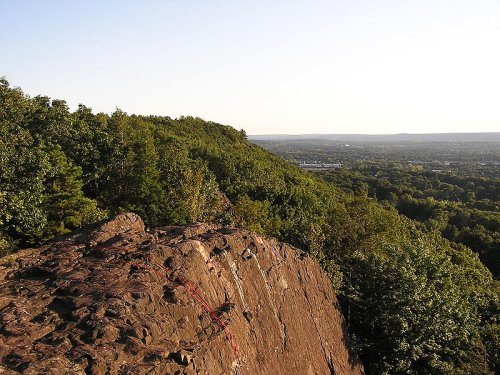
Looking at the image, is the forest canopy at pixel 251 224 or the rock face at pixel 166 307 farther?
the forest canopy at pixel 251 224

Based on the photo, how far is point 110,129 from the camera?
123ft

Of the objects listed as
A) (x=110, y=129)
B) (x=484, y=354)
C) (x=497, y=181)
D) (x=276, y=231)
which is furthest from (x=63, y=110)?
(x=497, y=181)

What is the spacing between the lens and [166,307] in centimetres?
1194

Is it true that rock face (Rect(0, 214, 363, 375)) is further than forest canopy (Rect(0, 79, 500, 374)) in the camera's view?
No

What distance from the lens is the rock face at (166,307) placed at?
977 centimetres

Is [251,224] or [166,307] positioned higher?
[166,307]

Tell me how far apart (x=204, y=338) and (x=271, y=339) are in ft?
14.0

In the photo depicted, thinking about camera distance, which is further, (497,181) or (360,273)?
(497,181)

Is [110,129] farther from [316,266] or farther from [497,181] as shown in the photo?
[497,181]

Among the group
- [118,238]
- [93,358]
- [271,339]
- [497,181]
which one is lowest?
[497,181]

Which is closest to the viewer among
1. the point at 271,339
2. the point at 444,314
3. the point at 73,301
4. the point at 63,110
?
the point at 73,301

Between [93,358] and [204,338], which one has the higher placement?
[93,358]

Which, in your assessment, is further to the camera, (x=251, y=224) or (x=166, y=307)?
(x=251, y=224)

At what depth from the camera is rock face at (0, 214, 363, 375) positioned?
9.77 m
